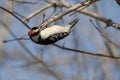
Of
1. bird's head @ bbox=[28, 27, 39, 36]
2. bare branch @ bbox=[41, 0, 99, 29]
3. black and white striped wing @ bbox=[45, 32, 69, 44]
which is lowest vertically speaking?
black and white striped wing @ bbox=[45, 32, 69, 44]

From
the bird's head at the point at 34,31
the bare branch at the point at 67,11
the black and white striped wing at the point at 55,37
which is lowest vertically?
the black and white striped wing at the point at 55,37

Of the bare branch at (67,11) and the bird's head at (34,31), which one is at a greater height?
the bare branch at (67,11)

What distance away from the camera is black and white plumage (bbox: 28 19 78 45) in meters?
1.45

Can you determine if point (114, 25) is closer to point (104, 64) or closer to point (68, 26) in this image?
point (68, 26)

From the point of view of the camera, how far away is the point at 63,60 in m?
4.47

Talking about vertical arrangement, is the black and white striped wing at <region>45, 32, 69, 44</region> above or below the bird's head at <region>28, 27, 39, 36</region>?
below

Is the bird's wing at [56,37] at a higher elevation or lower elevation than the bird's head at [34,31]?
lower

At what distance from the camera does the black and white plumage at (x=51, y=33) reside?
4.76ft

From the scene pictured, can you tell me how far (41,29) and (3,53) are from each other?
3.03 metres

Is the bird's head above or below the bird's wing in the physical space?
above

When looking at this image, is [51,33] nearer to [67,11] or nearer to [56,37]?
[56,37]

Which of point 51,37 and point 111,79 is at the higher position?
point 51,37

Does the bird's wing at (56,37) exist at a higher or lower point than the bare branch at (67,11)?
lower

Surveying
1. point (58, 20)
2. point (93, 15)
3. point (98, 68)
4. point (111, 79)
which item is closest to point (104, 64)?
point (111, 79)
